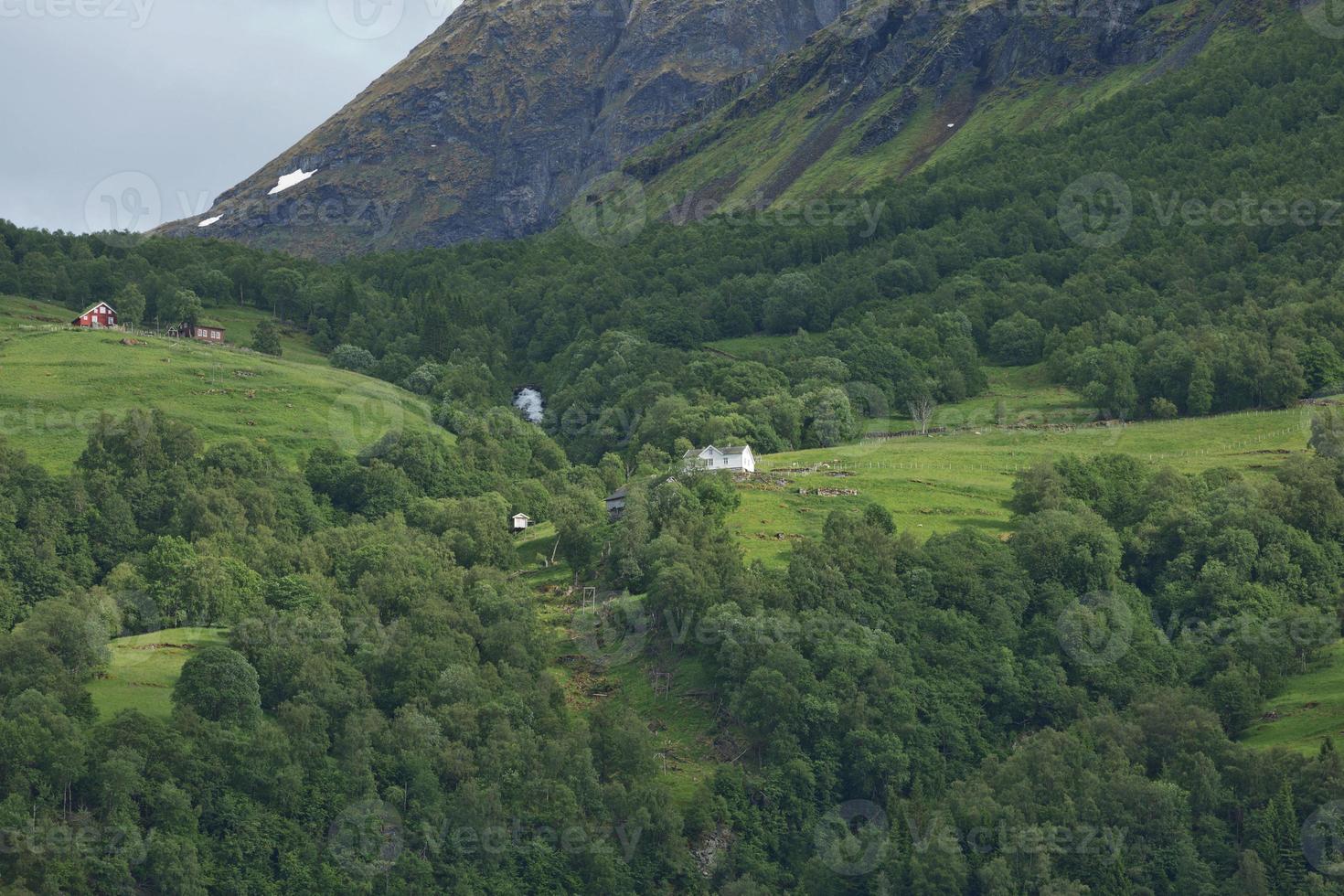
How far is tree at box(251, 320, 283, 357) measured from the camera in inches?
7407

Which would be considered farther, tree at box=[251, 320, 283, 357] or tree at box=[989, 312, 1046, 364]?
tree at box=[989, 312, 1046, 364]

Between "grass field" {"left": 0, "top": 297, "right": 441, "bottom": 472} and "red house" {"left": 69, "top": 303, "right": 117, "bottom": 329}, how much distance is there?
7.90 feet

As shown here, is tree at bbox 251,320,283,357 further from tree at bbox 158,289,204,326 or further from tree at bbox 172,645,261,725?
tree at bbox 172,645,261,725

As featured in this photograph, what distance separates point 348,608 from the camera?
4326 inches

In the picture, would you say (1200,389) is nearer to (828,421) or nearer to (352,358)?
(828,421)

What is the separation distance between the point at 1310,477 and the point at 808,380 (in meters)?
60.6

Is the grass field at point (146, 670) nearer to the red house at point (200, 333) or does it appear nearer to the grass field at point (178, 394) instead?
the grass field at point (178, 394)

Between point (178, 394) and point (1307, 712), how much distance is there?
99.0 meters

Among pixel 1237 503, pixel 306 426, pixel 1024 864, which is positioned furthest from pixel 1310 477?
pixel 306 426

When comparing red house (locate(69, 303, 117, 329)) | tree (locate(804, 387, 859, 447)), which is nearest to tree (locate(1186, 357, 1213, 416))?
tree (locate(804, 387, 859, 447))

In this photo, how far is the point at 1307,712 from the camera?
99312 millimetres

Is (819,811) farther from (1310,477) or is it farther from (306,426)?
(306,426)

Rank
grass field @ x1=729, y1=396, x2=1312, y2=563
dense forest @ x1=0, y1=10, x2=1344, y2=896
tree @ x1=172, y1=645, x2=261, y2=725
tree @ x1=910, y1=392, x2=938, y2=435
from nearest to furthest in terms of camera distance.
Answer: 1. dense forest @ x1=0, y1=10, x2=1344, y2=896
2. tree @ x1=172, y1=645, x2=261, y2=725
3. grass field @ x1=729, y1=396, x2=1312, y2=563
4. tree @ x1=910, y1=392, x2=938, y2=435

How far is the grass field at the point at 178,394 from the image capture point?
144 metres
